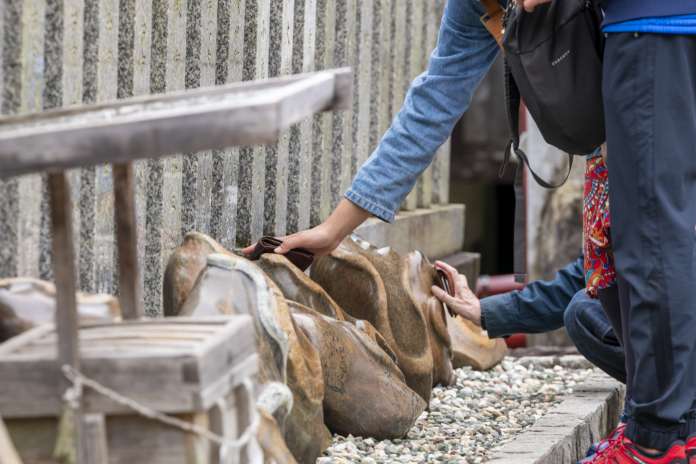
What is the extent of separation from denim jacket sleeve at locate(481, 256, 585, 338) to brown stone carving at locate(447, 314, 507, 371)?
1.13 feet

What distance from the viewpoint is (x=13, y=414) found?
210cm

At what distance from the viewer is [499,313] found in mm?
4812

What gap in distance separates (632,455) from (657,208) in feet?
2.19

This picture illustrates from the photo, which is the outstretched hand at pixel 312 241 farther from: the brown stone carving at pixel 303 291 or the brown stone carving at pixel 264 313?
the brown stone carving at pixel 264 313

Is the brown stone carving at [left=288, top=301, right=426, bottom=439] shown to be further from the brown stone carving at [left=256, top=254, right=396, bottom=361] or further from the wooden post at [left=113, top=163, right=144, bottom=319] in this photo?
the wooden post at [left=113, top=163, right=144, bottom=319]

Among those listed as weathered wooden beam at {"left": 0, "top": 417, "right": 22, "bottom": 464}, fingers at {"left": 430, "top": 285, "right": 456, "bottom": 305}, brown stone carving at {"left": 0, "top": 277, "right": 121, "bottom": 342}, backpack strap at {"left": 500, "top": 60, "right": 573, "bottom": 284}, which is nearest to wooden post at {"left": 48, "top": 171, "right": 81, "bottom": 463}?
weathered wooden beam at {"left": 0, "top": 417, "right": 22, "bottom": 464}

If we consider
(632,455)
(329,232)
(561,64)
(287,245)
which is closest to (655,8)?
(561,64)

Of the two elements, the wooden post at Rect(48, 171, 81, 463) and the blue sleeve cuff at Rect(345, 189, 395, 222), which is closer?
the wooden post at Rect(48, 171, 81, 463)

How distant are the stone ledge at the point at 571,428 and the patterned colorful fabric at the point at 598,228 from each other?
1.67ft

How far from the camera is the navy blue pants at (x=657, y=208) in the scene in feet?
10.1

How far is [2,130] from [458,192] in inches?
456

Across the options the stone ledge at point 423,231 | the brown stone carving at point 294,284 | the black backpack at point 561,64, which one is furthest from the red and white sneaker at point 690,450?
the stone ledge at point 423,231

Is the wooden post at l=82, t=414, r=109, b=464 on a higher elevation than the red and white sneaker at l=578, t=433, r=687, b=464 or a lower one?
higher

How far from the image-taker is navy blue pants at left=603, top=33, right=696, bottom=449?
10.1 feet
